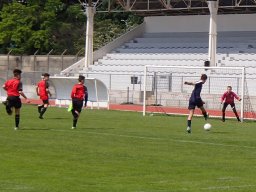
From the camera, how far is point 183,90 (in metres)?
49.1

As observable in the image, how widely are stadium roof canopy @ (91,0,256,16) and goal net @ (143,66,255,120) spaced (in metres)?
8.82

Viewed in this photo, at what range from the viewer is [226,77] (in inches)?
1817

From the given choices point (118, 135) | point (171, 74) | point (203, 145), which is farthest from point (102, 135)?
point (171, 74)

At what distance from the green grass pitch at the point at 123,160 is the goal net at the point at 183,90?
56.0 ft

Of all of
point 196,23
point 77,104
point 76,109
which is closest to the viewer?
point 76,109

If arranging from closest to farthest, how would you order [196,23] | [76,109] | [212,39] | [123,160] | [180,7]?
[123,160] < [76,109] < [212,39] < [196,23] < [180,7]

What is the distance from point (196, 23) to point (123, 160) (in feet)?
153

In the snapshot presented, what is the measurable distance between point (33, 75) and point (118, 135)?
34.9 meters

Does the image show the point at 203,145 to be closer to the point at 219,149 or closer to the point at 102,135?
the point at 219,149

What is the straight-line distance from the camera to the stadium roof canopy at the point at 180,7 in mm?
58188

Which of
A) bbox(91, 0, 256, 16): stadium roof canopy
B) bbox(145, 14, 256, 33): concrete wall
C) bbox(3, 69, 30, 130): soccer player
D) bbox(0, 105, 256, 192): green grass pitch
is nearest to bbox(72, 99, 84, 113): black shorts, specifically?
bbox(0, 105, 256, 192): green grass pitch

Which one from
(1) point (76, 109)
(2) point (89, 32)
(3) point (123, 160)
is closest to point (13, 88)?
(1) point (76, 109)

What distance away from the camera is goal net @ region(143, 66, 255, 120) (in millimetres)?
44781

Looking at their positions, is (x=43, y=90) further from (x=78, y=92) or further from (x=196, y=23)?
(x=196, y=23)
